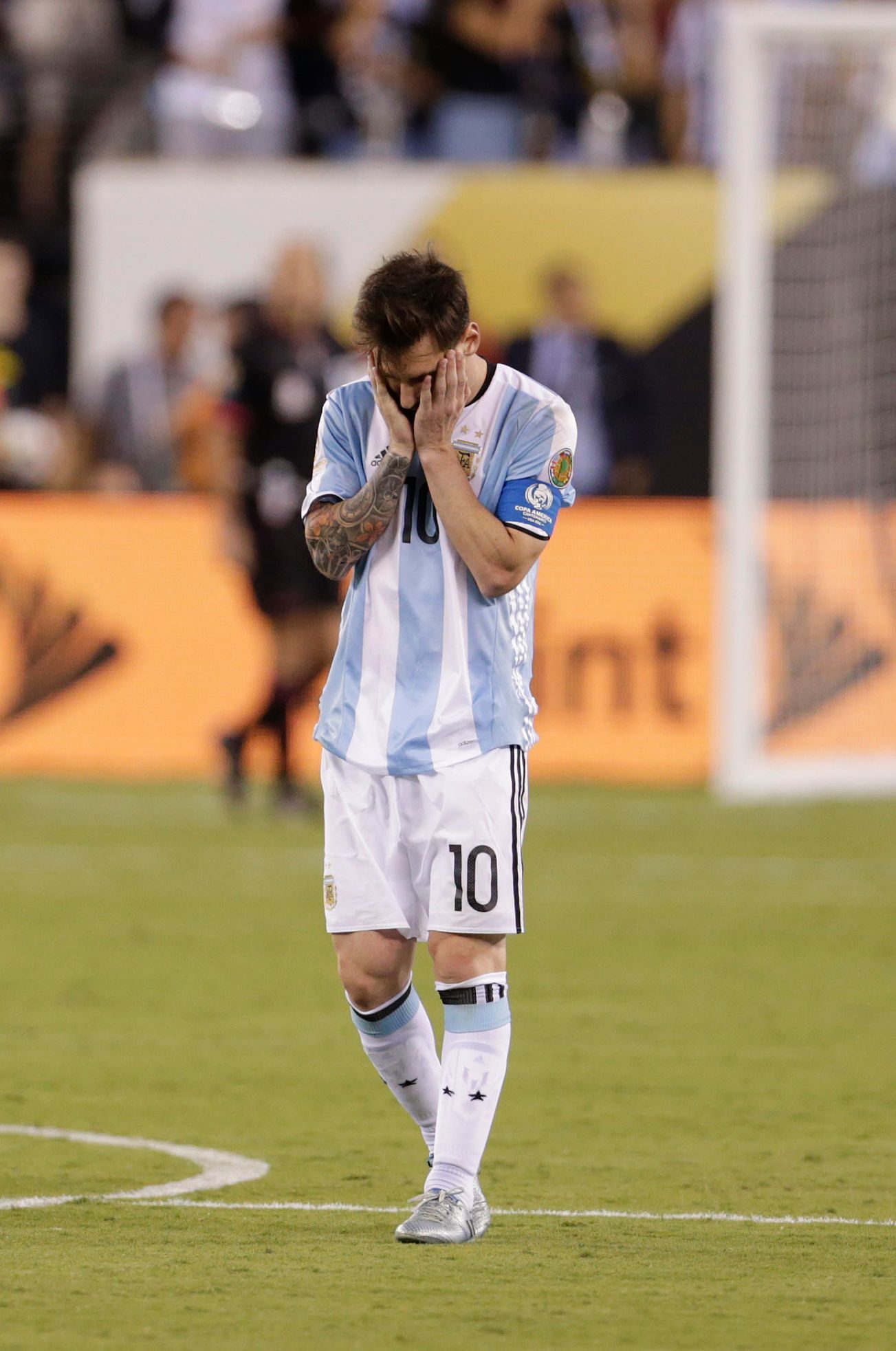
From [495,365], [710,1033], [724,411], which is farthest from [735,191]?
[495,365]

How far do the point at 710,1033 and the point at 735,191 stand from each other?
7253 millimetres

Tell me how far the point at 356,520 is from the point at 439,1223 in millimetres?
1317

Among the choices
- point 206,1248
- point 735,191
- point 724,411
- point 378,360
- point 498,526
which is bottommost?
point 206,1248

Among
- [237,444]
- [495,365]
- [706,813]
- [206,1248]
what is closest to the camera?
[206,1248]

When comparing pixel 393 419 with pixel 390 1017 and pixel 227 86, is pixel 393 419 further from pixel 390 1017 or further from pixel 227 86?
pixel 227 86

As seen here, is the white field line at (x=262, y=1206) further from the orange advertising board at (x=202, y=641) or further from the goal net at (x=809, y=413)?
the orange advertising board at (x=202, y=641)

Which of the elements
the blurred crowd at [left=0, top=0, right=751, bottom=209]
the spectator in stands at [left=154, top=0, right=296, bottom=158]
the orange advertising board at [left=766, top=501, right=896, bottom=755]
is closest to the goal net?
the orange advertising board at [left=766, top=501, right=896, bottom=755]

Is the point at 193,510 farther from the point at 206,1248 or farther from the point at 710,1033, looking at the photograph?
the point at 206,1248

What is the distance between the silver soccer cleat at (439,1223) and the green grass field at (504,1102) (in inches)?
1.6

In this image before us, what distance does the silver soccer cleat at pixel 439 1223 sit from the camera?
16.0ft

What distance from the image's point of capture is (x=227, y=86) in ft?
59.2

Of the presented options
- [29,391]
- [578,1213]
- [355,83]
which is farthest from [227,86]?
[578,1213]

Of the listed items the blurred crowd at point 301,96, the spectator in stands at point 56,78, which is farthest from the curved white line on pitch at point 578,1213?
the spectator in stands at point 56,78

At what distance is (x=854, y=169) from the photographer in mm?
15070
